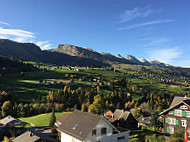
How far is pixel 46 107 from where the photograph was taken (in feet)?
394

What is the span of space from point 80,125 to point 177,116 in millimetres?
28575

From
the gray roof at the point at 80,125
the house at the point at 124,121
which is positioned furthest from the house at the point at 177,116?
the house at the point at 124,121

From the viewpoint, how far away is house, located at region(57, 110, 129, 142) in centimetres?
2992

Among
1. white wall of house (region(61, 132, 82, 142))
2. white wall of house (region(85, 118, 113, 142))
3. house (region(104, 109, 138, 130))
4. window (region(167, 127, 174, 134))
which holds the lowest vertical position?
house (region(104, 109, 138, 130))

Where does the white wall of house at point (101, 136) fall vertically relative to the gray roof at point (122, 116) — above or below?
above

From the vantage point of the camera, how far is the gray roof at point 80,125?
2988 centimetres

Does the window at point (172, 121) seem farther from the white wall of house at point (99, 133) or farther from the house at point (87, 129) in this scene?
the white wall of house at point (99, 133)

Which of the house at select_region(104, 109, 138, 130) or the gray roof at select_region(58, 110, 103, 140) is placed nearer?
the gray roof at select_region(58, 110, 103, 140)

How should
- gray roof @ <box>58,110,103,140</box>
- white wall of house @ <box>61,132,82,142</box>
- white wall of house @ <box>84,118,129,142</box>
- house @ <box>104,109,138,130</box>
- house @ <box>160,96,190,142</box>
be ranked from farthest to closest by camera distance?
house @ <box>104,109,138,130</box>, house @ <box>160,96,190,142</box>, white wall of house @ <box>61,132,82,142</box>, white wall of house @ <box>84,118,129,142</box>, gray roof @ <box>58,110,103,140</box>

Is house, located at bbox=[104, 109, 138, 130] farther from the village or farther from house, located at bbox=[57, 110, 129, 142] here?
house, located at bbox=[57, 110, 129, 142]

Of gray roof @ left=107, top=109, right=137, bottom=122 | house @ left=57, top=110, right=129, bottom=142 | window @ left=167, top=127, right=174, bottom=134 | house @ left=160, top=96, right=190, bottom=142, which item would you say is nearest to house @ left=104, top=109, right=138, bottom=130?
gray roof @ left=107, top=109, right=137, bottom=122

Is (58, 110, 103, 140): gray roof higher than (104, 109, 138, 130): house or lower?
higher

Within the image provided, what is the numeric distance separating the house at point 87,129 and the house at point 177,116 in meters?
18.5

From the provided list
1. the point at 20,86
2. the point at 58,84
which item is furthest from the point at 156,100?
the point at 20,86
